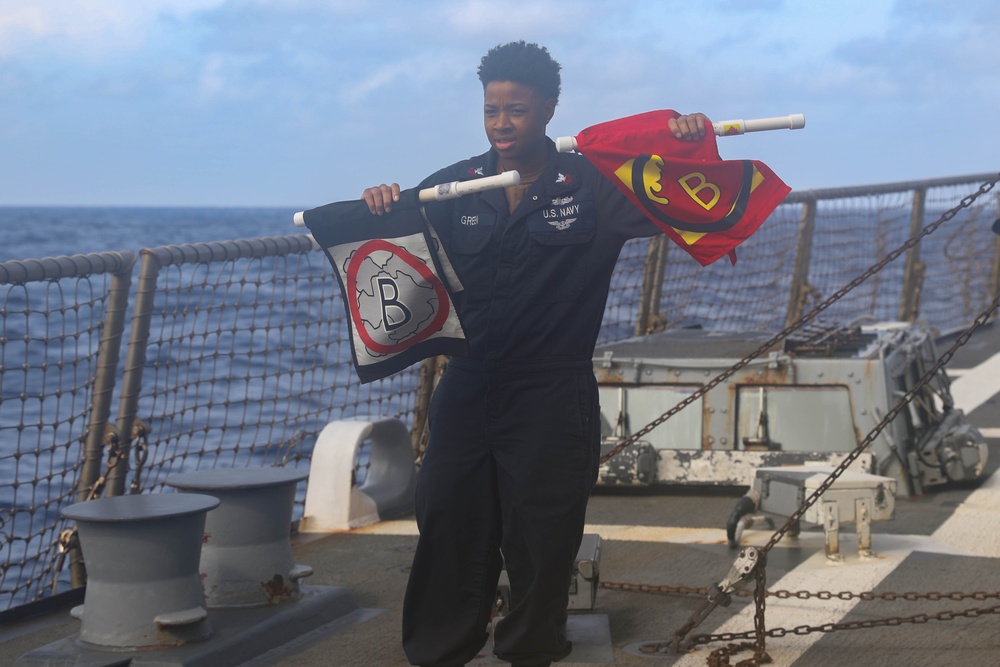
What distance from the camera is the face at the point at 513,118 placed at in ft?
12.1

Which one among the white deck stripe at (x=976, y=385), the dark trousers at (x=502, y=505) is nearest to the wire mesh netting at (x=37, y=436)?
the dark trousers at (x=502, y=505)

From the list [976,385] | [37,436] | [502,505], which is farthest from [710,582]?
[37,436]

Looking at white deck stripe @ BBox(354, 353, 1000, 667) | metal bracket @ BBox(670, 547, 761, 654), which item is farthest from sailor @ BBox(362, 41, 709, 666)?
white deck stripe @ BBox(354, 353, 1000, 667)

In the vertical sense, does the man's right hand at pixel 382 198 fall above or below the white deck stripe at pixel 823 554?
above

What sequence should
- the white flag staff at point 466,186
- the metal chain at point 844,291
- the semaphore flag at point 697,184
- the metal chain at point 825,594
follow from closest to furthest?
1. the white flag staff at point 466,186
2. the semaphore flag at point 697,184
3. the metal chain at point 825,594
4. the metal chain at point 844,291

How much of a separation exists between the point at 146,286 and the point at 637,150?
2522mm

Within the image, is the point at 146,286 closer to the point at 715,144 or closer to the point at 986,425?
the point at 715,144

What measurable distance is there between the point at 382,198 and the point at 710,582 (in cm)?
245

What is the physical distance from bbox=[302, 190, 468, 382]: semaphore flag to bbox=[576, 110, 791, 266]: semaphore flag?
54 centimetres

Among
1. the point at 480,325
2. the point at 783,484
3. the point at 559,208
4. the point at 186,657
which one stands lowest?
the point at 186,657

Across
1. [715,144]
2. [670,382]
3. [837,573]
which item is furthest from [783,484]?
[715,144]

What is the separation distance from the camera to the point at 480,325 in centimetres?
377

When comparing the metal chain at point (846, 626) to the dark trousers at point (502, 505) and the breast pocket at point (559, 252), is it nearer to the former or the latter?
the dark trousers at point (502, 505)

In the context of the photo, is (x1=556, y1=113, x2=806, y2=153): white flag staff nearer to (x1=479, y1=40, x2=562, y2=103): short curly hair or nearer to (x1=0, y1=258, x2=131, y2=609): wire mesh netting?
(x1=479, y1=40, x2=562, y2=103): short curly hair
